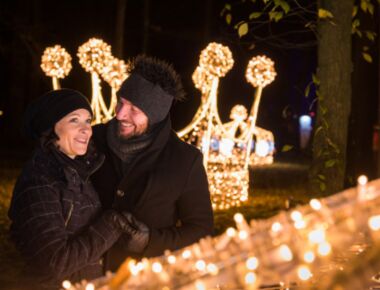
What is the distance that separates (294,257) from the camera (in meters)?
1.32

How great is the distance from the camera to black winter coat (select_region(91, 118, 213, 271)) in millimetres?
3508

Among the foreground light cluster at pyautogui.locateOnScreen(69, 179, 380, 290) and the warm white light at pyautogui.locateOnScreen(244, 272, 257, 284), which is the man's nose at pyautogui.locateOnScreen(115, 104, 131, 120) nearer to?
the foreground light cluster at pyautogui.locateOnScreen(69, 179, 380, 290)

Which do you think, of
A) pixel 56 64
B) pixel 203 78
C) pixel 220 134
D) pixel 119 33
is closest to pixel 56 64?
pixel 56 64

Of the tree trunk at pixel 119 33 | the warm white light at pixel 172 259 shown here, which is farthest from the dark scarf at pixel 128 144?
the tree trunk at pixel 119 33

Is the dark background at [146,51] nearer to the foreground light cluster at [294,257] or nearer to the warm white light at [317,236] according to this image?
the foreground light cluster at [294,257]

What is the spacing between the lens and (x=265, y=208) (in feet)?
43.0

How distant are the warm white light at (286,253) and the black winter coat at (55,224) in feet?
5.86

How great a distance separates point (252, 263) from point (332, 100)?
16.8 ft

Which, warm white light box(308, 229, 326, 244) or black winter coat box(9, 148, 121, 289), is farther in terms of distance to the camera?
black winter coat box(9, 148, 121, 289)

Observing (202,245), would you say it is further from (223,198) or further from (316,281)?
(223,198)

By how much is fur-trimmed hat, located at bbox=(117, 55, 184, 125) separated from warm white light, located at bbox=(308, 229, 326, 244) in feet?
7.27

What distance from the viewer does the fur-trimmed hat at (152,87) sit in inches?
141

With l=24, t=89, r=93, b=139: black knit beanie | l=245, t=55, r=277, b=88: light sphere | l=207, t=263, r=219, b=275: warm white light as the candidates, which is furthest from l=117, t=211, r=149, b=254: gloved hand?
l=245, t=55, r=277, b=88: light sphere

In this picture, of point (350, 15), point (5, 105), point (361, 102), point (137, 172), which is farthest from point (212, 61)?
point (5, 105)
